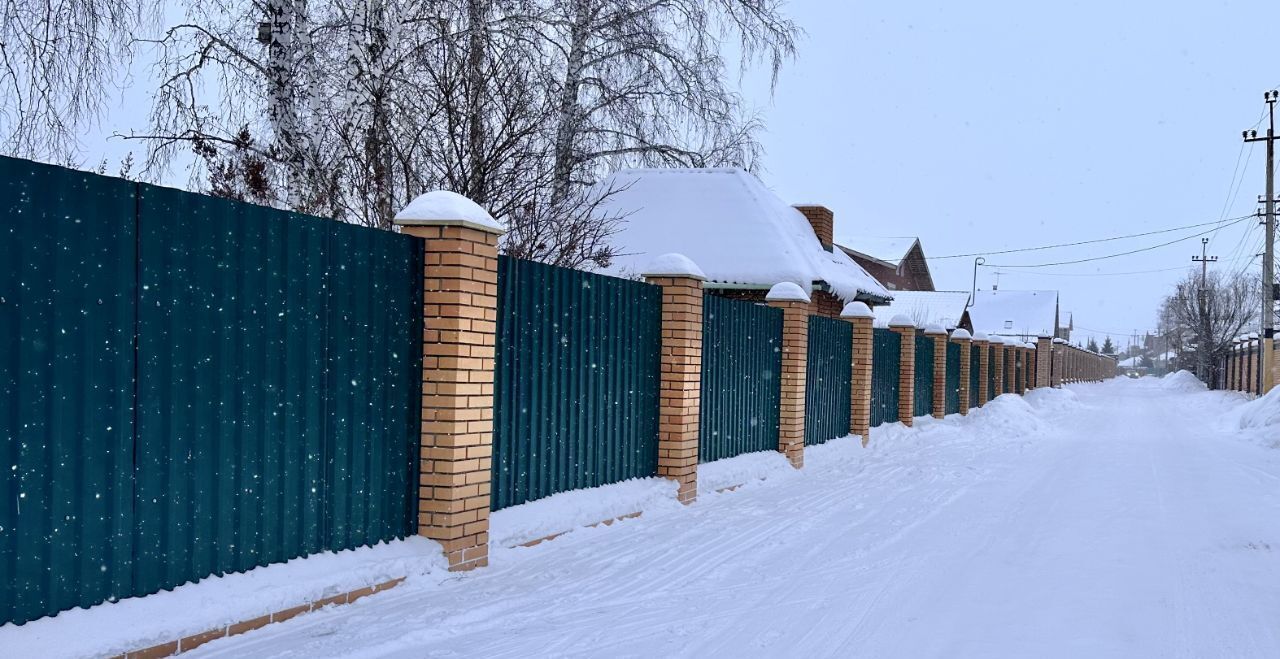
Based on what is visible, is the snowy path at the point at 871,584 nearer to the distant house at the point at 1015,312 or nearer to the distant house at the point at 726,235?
the distant house at the point at 726,235

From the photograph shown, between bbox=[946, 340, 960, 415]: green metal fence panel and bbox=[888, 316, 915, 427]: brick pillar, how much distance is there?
3.54 m

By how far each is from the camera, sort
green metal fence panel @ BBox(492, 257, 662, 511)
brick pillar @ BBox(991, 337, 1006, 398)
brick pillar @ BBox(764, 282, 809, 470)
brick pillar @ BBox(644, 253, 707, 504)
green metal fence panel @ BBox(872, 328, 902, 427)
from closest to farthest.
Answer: green metal fence panel @ BBox(492, 257, 662, 511)
brick pillar @ BBox(644, 253, 707, 504)
brick pillar @ BBox(764, 282, 809, 470)
green metal fence panel @ BBox(872, 328, 902, 427)
brick pillar @ BBox(991, 337, 1006, 398)

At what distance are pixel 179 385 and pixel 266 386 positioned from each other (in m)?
0.46

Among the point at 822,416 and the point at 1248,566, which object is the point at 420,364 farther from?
the point at 822,416

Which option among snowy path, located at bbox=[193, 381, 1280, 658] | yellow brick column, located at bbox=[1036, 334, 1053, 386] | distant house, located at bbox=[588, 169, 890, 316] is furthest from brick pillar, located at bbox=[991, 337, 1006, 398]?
snowy path, located at bbox=[193, 381, 1280, 658]

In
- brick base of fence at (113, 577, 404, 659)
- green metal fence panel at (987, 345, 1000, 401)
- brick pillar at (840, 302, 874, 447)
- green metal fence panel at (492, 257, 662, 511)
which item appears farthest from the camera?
green metal fence panel at (987, 345, 1000, 401)

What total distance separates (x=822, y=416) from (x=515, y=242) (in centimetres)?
538

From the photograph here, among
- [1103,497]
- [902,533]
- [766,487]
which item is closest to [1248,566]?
[902,533]

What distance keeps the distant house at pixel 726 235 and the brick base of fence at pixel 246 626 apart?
11245 mm

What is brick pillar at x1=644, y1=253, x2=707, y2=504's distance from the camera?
24.9ft

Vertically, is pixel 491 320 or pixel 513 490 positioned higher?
pixel 491 320

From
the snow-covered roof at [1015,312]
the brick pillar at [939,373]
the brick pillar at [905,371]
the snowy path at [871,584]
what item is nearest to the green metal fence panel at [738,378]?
the snowy path at [871,584]

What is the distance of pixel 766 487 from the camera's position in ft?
30.6

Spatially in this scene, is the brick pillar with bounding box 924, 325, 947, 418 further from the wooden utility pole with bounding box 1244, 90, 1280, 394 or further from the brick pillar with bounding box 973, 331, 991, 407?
the wooden utility pole with bounding box 1244, 90, 1280, 394
